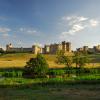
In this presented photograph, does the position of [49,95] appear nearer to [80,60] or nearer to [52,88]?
[52,88]

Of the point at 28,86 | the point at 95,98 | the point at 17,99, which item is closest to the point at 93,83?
the point at 28,86

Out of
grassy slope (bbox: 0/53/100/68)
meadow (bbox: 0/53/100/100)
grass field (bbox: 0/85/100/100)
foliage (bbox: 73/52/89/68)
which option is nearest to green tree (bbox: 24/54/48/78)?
meadow (bbox: 0/53/100/100)

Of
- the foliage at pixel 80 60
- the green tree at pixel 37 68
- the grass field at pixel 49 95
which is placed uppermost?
the foliage at pixel 80 60

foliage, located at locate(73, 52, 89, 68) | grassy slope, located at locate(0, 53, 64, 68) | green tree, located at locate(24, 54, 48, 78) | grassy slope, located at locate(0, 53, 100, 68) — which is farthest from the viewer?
grassy slope, located at locate(0, 53, 64, 68)

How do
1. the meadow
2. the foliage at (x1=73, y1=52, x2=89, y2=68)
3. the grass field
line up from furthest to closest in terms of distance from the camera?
the foliage at (x1=73, y1=52, x2=89, y2=68), the meadow, the grass field

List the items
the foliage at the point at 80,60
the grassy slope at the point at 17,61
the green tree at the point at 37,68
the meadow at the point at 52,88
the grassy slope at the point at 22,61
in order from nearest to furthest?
the meadow at the point at 52,88, the green tree at the point at 37,68, the foliage at the point at 80,60, the grassy slope at the point at 22,61, the grassy slope at the point at 17,61

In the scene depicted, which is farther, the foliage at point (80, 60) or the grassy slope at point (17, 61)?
the grassy slope at point (17, 61)

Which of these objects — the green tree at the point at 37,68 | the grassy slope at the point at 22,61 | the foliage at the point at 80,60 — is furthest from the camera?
the grassy slope at the point at 22,61

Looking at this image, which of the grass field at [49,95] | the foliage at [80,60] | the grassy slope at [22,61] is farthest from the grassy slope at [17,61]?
the grass field at [49,95]

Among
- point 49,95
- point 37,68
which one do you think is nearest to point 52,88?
point 49,95

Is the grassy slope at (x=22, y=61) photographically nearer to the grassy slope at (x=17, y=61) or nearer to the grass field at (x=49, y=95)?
the grassy slope at (x=17, y=61)

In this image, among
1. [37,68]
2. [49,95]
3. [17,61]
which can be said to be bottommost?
[49,95]

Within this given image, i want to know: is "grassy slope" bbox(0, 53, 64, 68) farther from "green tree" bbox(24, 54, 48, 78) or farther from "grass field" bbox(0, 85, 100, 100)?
"grass field" bbox(0, 85, 100, 100)

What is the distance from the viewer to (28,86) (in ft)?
139
